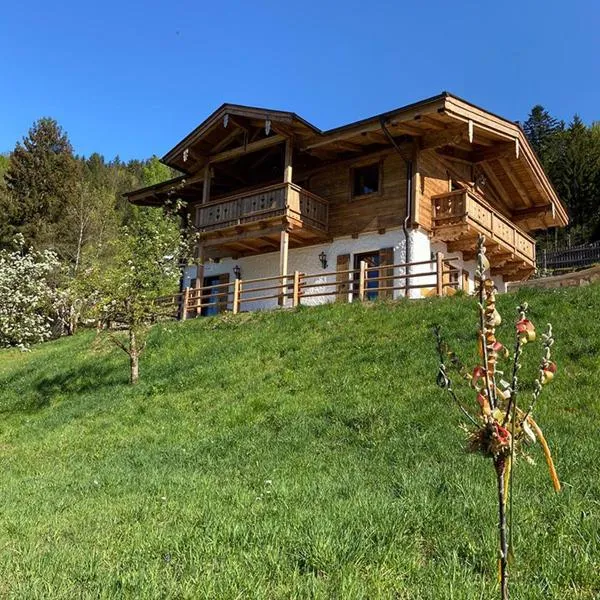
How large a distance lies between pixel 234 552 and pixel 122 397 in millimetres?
9026

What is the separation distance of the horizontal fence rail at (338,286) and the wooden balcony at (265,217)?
1.49 m

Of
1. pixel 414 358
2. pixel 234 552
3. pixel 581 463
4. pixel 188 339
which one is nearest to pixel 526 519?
pixel 581 463

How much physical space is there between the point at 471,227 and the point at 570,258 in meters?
23.1

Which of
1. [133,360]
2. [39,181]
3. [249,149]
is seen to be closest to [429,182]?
[249,149]

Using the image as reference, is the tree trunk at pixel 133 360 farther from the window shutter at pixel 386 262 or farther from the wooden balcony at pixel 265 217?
the window shutter at pixel 386 262

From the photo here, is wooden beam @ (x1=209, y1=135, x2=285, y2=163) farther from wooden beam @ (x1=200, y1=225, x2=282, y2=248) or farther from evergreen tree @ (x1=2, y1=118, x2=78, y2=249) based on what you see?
evergreen tree @ (x1=2, y1=118, x2=78, y2=249)

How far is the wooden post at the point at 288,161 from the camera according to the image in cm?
1897

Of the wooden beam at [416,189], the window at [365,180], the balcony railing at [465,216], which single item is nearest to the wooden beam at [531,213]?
the balcony railing at [465,216]

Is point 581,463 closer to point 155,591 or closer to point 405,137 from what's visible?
point 155,591

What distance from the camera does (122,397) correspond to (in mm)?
12539

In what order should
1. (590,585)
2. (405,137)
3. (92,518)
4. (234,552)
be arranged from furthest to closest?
(405,137) < (92,518) < (234,552) < (590,585)

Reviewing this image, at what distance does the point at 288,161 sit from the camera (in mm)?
19328

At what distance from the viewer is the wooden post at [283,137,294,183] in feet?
62.2

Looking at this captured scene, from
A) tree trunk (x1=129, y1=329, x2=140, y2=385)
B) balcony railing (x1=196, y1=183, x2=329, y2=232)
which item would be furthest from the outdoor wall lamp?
tree trunk (x1=129, y1=329, x2=140, y2=385)
